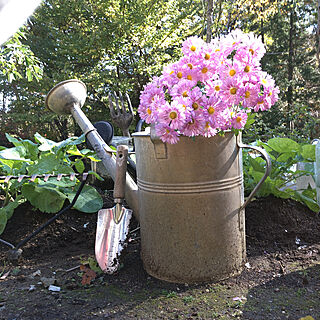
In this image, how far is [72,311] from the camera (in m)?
1.55

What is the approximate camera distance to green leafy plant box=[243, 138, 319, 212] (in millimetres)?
2262

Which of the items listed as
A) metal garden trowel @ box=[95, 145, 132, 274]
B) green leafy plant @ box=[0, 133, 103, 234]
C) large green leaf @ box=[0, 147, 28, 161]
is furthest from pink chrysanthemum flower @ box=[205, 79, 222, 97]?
large green leaf @ box=[0, 147, 28, 161]

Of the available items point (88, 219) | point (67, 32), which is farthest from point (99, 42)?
point (88, 219)

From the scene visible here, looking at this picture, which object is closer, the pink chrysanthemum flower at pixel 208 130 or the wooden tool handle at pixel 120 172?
the pink chrysanthemum flower at pixel 208 130

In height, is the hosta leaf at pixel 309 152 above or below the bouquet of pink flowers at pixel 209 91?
below

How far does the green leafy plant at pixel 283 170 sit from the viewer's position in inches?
89.0

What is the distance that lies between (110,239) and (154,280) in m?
0.31

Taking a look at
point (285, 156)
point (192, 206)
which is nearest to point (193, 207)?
point (192, 206)

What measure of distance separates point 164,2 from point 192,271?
31.4 ft

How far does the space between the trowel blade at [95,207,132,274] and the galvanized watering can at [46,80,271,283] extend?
116mm

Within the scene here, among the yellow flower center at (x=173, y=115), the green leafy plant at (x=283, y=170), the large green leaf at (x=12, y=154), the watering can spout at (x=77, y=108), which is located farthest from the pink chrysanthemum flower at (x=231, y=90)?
the large green leaf at (x=12, y=154)

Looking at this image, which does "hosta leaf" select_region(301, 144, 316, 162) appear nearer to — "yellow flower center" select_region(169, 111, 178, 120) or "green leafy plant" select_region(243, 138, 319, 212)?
"green leafy plant" select_region(243, 138, 319, 212)

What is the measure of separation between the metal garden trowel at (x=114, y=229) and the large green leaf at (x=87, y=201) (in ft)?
1.37

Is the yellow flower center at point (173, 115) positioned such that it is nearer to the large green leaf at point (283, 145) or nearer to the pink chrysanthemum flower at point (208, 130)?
the pink chrysanthemum flower at point (208, 130)
